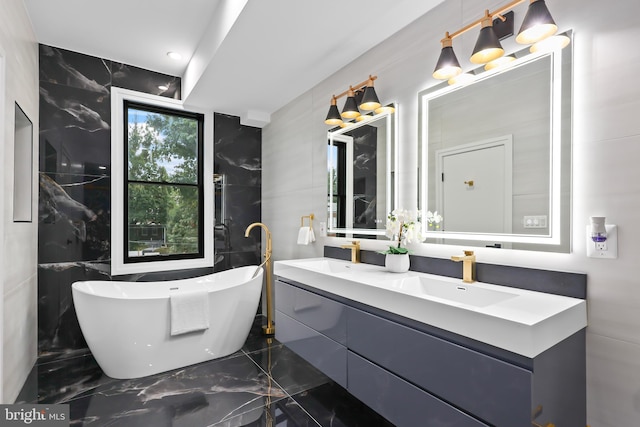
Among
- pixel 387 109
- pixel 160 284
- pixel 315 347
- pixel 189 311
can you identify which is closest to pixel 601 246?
pixel 387 109

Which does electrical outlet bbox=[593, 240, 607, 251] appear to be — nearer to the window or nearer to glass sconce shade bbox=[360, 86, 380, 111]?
glass sconce shade bbox=[360, 86, 380, 111]

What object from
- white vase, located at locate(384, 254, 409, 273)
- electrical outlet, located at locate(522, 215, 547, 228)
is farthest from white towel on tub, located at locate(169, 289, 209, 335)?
electrical outlet, located at locate(522, 215, 547, 228)

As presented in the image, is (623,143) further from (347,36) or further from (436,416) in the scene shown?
(347,36)

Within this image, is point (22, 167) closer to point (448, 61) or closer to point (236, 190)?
point (236, 190)

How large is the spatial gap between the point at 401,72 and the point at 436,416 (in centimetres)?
190

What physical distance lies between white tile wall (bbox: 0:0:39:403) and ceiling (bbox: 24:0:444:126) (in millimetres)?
357

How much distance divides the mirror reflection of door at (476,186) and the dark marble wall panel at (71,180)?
2.87 metres

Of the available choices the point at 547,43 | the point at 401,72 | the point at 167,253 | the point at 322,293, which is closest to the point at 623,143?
the point at 547,43

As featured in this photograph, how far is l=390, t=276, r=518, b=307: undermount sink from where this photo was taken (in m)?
1.41

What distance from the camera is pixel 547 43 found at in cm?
134

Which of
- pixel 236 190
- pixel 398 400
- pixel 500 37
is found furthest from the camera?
pixel 236 190

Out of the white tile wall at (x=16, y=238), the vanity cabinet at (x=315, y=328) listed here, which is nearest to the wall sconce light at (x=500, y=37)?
the vanity cabinet at (x=315, y=328)

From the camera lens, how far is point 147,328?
2352 millimetres

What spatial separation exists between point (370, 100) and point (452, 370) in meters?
1.64
